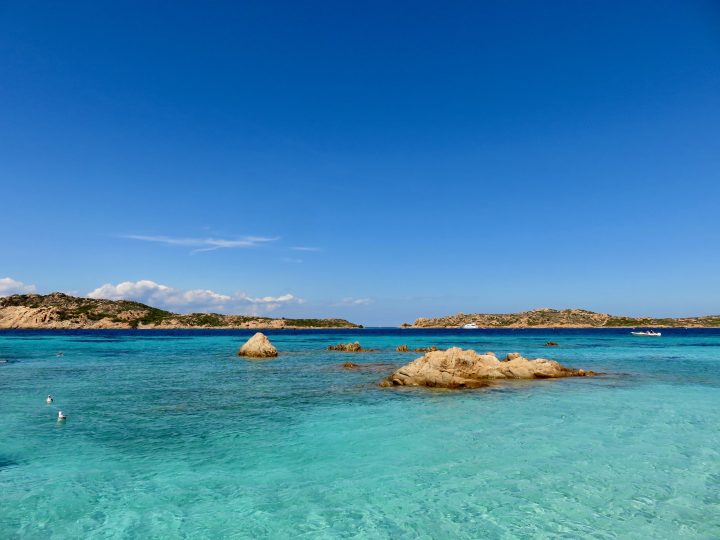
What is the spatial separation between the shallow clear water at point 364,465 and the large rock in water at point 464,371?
2733mm

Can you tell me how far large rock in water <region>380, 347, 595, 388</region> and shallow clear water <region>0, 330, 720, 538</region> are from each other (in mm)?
2733

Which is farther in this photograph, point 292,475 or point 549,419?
point 549,419

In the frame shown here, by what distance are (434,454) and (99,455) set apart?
12.1 m

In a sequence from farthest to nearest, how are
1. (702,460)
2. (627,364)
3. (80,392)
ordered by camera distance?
(627,364), (80,392), (702,460)

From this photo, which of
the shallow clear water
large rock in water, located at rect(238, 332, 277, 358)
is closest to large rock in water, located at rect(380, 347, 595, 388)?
the shallow clear water

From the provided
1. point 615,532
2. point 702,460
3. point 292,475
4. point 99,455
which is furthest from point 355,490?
point 702,460

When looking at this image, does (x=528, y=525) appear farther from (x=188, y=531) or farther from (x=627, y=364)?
(x=627, y=364)

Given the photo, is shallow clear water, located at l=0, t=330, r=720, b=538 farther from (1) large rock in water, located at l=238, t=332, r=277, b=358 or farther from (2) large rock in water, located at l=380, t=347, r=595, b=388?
(1) large rock in water, located at l=238, t=332, r=277, b=358

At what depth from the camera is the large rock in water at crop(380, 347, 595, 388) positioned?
1242 inches

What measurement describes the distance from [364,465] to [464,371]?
2054 cm

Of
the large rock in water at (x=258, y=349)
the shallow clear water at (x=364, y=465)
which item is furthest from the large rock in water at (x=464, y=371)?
the large rock in water at (x=258, y=349)

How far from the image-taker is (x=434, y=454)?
51.8 ft

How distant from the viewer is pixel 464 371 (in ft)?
110

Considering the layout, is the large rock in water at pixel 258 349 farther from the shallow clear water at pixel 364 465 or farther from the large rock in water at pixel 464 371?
the large rock in water at pixel 464 371
